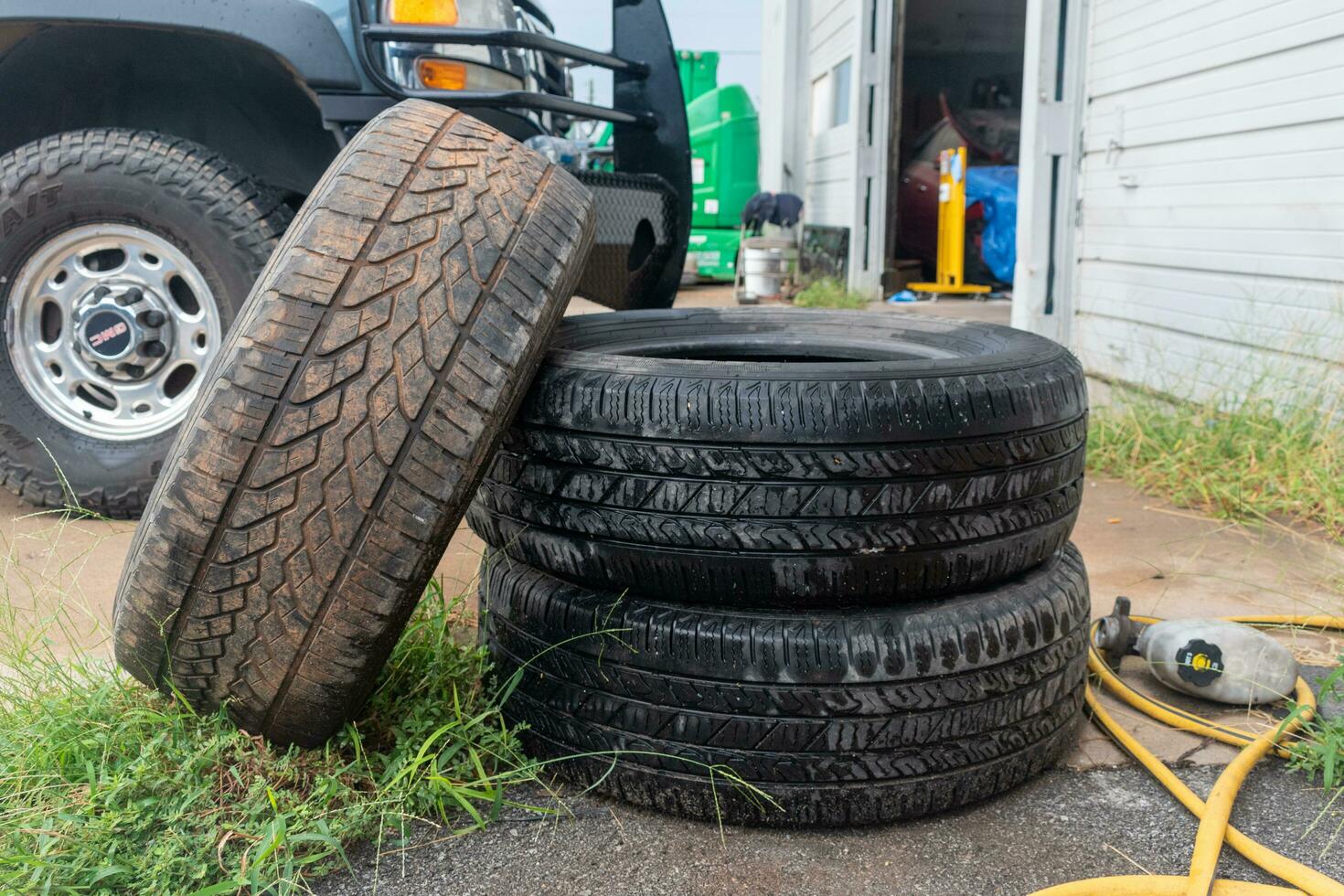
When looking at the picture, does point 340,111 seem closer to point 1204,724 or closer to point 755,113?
point 1204,724

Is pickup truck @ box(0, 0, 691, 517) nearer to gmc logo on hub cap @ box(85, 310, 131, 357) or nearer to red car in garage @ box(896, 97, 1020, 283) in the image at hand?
gmc logo on hub cap @ box(85, 310, 131, 357)

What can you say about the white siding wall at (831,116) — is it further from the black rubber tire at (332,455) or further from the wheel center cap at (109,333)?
the black rubber tire at (332,455)

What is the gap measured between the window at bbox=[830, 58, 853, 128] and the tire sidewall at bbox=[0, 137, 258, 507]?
7.29m

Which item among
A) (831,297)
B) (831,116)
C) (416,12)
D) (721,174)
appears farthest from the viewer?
(721,174)

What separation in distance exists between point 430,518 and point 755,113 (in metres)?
12.4

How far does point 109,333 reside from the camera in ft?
9.45

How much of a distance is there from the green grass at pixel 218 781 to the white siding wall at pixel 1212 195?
2.90 m

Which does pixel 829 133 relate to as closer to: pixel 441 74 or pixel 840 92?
pixel 840 92

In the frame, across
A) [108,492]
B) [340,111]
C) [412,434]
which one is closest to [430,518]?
[412,434]

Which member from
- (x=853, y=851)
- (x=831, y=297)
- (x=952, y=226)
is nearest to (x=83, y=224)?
(x=853, y=851)

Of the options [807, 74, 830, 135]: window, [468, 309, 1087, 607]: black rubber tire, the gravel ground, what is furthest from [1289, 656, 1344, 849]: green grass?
[807, 74, 830, 135]: window

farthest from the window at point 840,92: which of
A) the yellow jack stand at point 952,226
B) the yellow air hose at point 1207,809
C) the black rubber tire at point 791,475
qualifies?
the black rubber tire at point 791,475

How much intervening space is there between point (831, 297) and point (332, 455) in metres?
7.50

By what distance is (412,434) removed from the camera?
1.41m
